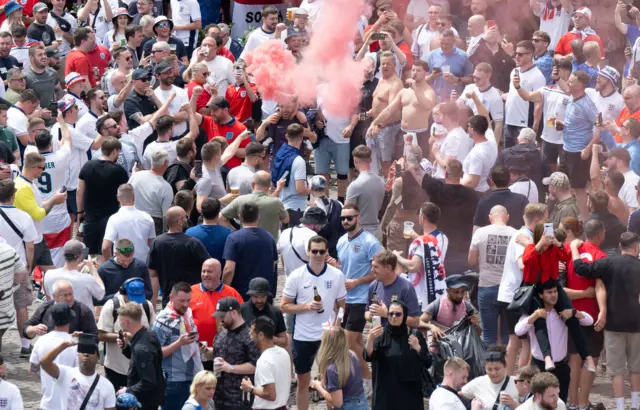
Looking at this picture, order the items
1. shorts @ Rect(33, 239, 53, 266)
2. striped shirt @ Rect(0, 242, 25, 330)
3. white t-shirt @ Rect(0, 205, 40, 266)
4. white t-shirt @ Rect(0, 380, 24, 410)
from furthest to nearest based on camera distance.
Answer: shorts @ Rect(33, 239, 53, 266) < white t-shirt @ Rect(0, 205, 40, 266) < striped shirt @ Rect(0, 242, 25, 330) < white t-shirt @ Rect(0, 380, 24, 410)

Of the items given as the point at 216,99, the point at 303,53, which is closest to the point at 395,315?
the point at 216,99

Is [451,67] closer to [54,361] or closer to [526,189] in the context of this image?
[526,189]

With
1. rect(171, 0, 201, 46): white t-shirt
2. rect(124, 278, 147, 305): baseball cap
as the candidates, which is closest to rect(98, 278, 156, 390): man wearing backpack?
rect(124, 278, 147, 305): baseball cap

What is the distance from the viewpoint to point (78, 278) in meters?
10.9

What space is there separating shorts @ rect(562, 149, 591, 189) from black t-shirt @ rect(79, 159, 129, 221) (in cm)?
521

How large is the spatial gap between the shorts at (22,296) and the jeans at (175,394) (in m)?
2.45

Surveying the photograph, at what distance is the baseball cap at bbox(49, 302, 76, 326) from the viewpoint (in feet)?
32.4

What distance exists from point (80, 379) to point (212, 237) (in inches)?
106

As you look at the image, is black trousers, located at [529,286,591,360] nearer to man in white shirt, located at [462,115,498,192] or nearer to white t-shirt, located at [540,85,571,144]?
man in white shirt, located at [462,115,498,192]

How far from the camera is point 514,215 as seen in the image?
474 inches

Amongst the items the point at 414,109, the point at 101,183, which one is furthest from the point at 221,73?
the point at 101,183

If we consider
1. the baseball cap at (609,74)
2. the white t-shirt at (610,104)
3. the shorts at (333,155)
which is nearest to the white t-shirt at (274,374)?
the shorts at (333,155)

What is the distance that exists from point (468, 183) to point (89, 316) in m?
4.71

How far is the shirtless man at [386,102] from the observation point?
49.7 feet
